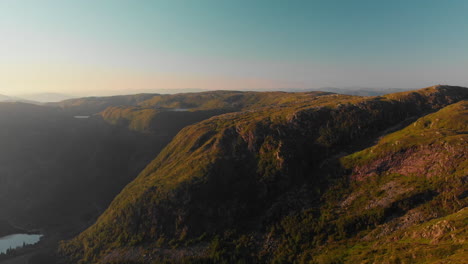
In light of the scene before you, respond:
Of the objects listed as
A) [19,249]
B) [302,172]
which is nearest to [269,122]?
[302,172]

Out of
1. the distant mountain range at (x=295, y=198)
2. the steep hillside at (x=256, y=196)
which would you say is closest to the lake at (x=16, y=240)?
the distant mountain range at (x=295, y=198)

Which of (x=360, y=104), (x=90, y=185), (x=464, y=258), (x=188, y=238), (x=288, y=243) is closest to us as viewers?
(x=464, y=258)

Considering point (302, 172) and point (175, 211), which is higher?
point (302, 172)

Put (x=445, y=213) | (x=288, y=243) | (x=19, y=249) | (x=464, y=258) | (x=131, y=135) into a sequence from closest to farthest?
(x=464, y=258) < (x=445, y=213) < (x=288, y=243) < (x=19, y=249) < (x=131, y=135)

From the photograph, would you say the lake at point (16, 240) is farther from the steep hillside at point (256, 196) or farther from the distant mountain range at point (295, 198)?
the steep hillside at point (256, 196)

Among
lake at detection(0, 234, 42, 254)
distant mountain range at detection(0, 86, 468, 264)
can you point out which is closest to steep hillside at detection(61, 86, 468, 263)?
distant mountain range at detection(0, 86, 468, 264)

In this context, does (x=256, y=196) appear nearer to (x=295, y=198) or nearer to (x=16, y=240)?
(x=295, y=198)

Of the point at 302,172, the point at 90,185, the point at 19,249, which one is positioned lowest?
the point at 19,249

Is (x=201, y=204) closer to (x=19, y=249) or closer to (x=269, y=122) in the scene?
(x=269, y=122)
